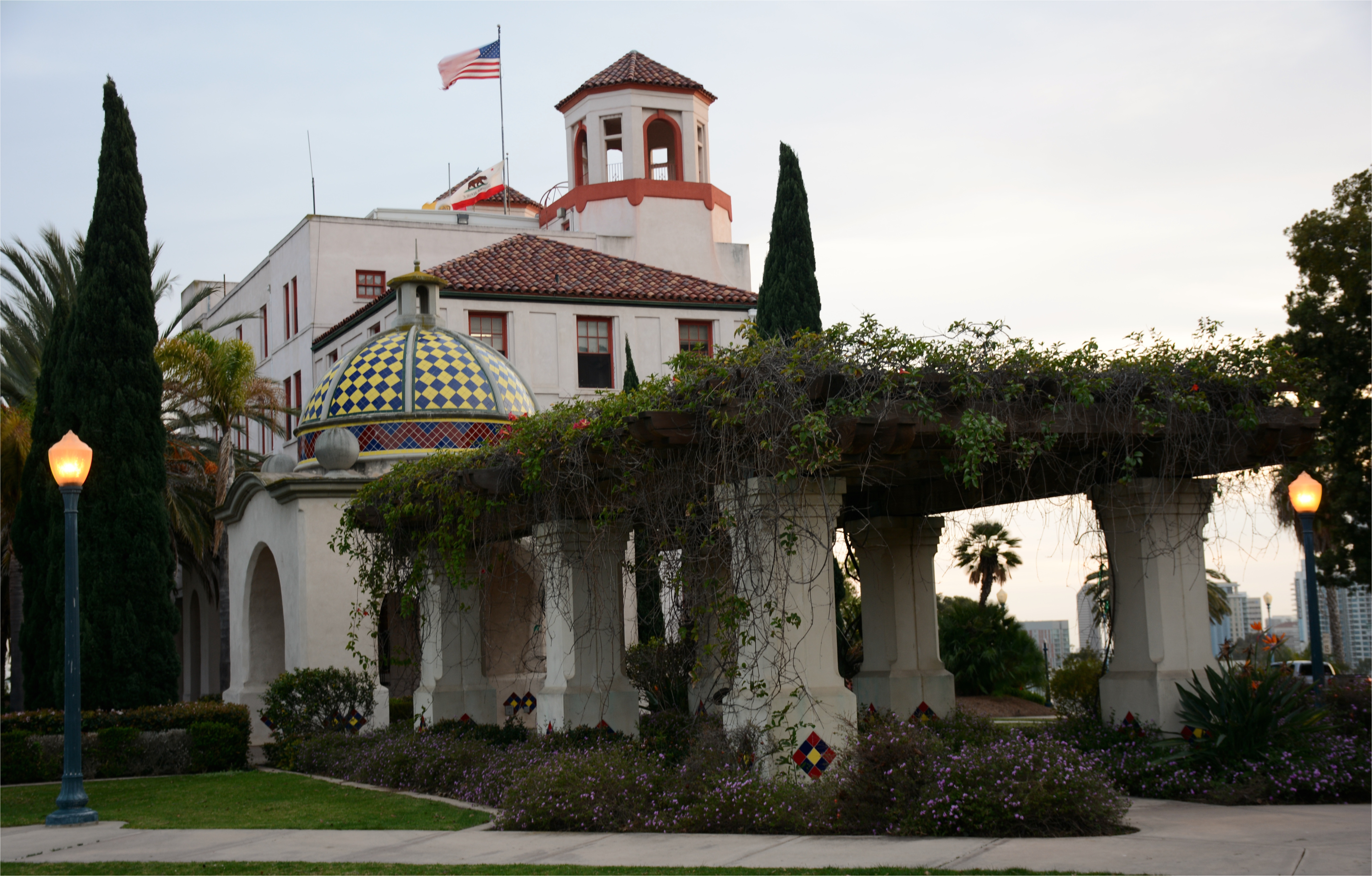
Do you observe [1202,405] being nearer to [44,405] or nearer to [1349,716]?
[1349,716]

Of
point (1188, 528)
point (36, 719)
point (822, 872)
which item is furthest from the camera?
point (36, 719)

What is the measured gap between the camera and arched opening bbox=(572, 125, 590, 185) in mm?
44781

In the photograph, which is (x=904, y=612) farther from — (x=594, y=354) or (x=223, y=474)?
(x=594, y=354)

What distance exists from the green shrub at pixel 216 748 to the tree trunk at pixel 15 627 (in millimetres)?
12580

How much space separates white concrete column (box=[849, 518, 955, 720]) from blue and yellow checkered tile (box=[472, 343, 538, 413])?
7858mm

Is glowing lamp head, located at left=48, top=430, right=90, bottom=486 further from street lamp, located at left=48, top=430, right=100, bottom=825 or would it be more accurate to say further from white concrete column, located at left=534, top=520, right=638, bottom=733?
white concrete column, located at left=534, top=520, right=638, bottom=733

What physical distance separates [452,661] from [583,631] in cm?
421

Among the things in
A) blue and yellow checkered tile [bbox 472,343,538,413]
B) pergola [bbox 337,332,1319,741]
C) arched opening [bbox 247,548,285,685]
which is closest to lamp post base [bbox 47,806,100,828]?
pergola [bbox 337,332,1319,741]

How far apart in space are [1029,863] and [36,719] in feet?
51.6

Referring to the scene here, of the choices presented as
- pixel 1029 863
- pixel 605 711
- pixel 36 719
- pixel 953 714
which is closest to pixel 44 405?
pixel 36 719

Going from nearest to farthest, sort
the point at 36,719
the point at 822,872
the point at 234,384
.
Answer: the point at 822,872 → the point at 36,719 → the point at 234,384

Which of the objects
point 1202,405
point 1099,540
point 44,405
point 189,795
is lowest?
point 189,795

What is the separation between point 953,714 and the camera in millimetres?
15773

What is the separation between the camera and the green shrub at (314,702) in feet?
65.0
